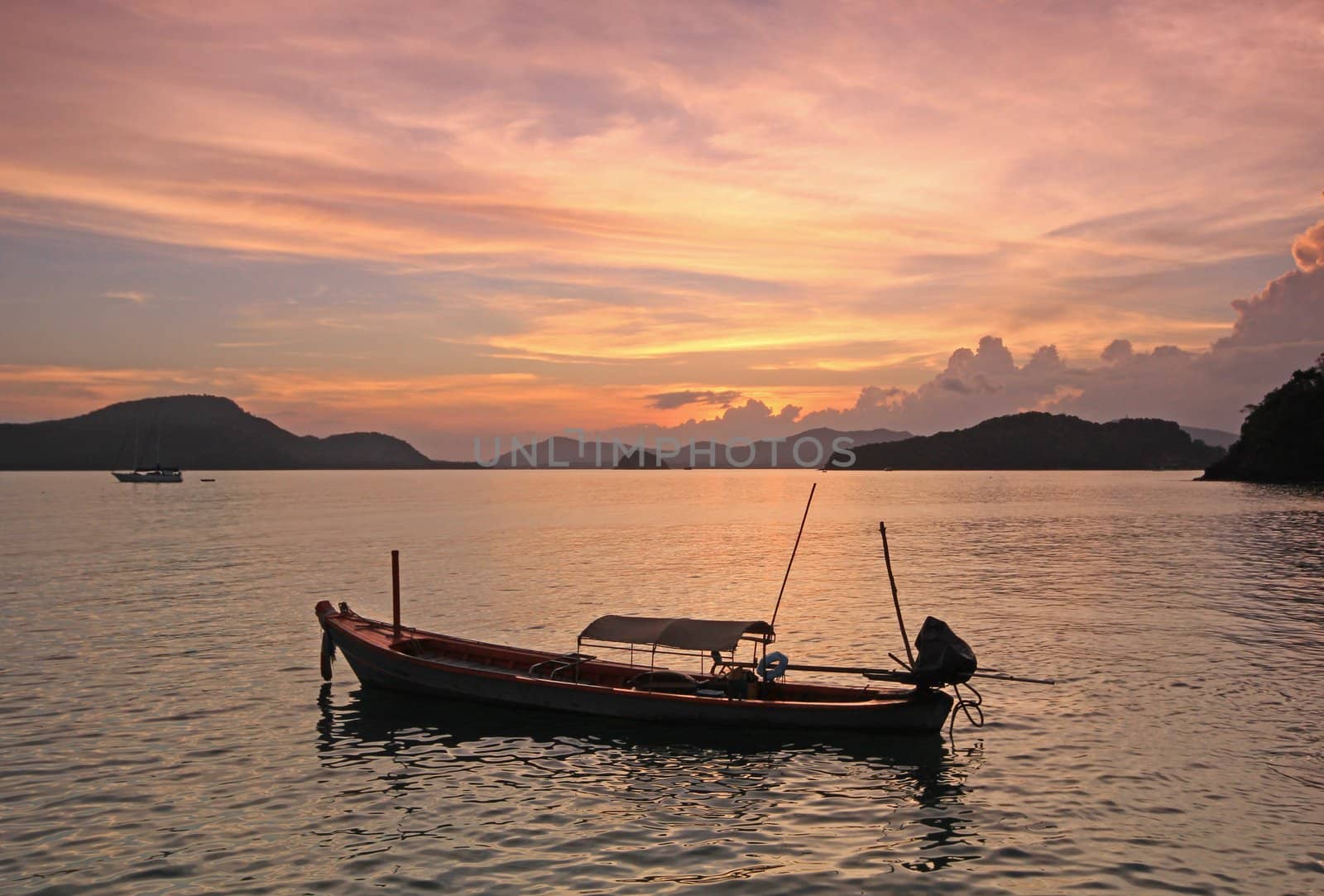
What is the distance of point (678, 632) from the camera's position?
81.0 ft

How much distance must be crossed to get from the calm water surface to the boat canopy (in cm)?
245

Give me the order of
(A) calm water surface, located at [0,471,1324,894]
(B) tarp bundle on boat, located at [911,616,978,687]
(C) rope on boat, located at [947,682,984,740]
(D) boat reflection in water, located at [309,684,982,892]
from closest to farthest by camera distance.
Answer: (A) calm water surface, located at [0,471,1324,894]
(D) boat reflection in water, located at [309,684,982,892]
(B) tarp bundle on boat, located at [911,616,978,687]
(C) rope on boat, located at [947,682,984,740]

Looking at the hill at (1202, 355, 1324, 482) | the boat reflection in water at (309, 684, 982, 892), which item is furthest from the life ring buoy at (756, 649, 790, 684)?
the hill at (1202, 355, 1324, 482)

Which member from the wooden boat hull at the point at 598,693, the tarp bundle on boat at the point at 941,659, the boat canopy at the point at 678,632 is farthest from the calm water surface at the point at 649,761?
the boat canopy at the point at 678,632

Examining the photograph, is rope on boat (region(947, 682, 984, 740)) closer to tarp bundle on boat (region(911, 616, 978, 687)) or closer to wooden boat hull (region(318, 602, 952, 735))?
wooden boat hull (region(318, 602, 952, 735))

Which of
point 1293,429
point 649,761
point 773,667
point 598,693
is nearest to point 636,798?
point 649,761

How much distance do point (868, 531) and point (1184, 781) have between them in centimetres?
7408

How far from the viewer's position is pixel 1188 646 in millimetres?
32844

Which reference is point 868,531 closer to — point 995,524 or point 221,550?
point 995,524

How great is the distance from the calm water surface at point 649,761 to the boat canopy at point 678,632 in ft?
8.05

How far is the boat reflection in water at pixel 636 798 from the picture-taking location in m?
15.5

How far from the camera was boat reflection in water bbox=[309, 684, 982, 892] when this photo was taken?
15453 mm

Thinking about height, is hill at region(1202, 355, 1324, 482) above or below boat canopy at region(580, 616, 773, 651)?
above

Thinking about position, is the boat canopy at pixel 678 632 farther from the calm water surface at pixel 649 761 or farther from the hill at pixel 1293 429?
the hill at pixel 1293 429
